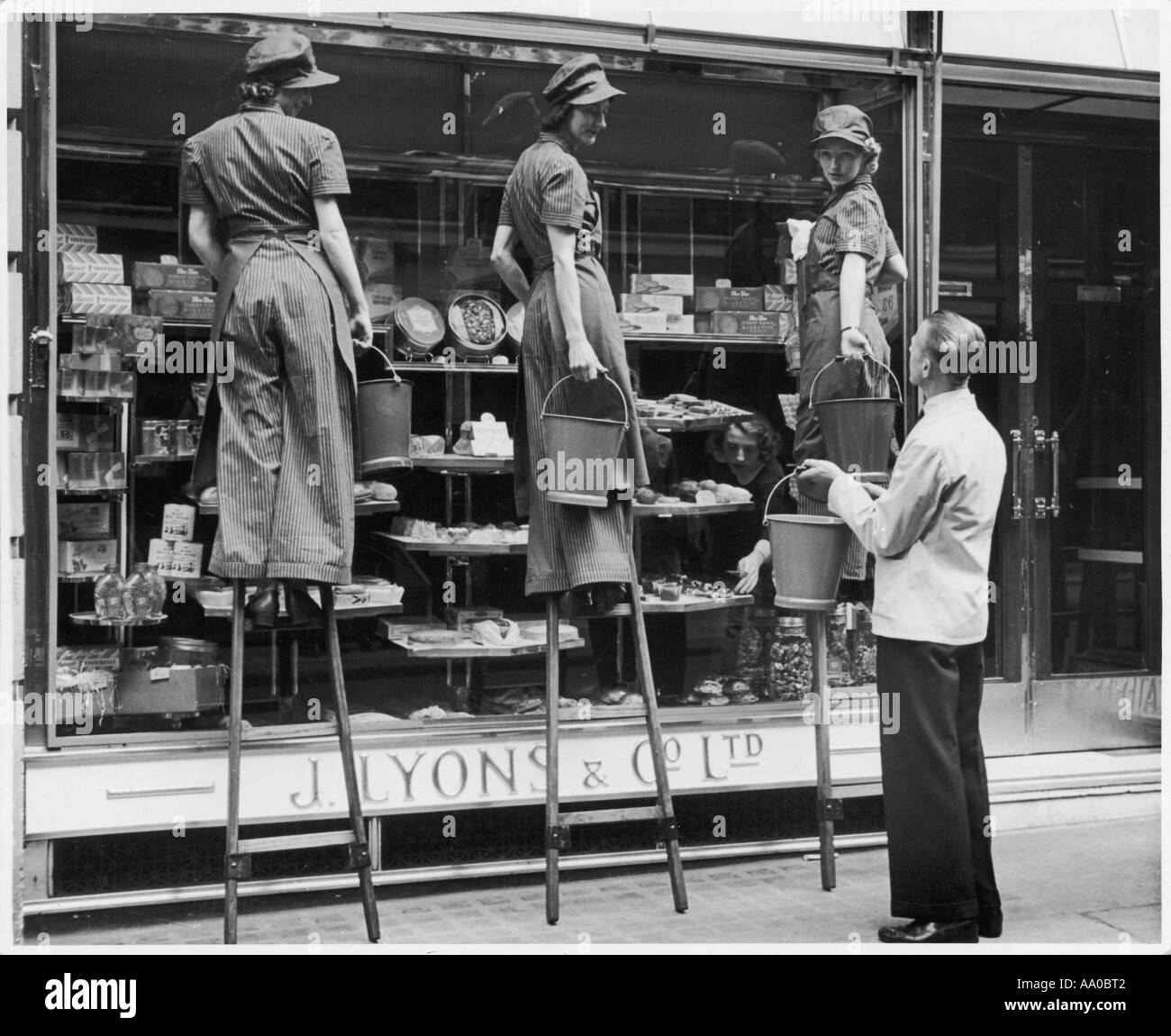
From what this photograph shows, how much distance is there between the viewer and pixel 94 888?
5484 mm

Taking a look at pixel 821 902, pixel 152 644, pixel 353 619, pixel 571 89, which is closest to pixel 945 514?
pixel 821 902

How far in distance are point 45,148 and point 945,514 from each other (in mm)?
3501

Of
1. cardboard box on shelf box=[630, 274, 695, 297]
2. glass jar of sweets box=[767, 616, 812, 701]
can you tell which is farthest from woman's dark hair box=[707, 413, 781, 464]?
glass jar of sweets box=[767, 616, 812, 701]

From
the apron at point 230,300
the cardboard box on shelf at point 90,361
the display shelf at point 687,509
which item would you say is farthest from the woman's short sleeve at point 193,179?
the display shelf at point 687,509

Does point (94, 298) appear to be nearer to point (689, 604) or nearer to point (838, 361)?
point (689, 604)

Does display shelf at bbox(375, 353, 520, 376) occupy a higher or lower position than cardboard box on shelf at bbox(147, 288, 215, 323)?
lower

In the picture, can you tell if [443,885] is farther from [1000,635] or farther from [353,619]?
[1000,635]

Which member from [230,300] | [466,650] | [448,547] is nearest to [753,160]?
[448,547]

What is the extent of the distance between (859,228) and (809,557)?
60.6 inches

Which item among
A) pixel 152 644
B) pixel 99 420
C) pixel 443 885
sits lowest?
pixel 443 885

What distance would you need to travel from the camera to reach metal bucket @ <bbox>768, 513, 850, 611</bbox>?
529cm

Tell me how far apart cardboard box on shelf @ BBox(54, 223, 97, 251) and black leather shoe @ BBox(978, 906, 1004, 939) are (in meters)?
4.22

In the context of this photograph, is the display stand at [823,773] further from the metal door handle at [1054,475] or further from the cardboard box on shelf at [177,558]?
the cardboard box on shelf at [177,558]

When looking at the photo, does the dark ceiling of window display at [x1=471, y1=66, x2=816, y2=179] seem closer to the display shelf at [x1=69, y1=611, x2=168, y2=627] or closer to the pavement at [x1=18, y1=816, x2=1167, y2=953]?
the display shelf at [x1=69, y1=611, x2=168, y2=627]
